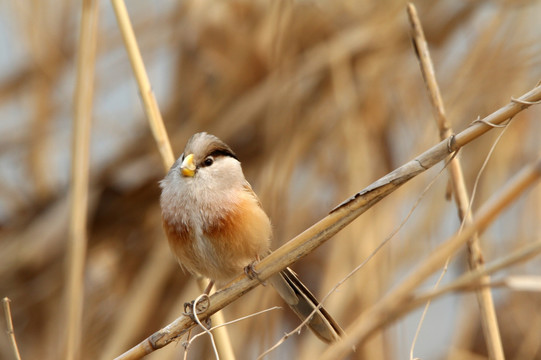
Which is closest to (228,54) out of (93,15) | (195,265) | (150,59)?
(150,59)

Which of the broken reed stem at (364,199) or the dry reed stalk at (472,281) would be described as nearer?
the dry reed stalk at (472,281)

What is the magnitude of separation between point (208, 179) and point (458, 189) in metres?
0.79

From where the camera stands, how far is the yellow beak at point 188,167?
196 centimetres

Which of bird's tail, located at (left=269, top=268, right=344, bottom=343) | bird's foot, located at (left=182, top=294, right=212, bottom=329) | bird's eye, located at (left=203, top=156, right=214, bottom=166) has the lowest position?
bird's tail, located at (left=269, top=268, right=344, bottom=343)

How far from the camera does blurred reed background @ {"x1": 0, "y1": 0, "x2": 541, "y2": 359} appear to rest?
2.95 meters

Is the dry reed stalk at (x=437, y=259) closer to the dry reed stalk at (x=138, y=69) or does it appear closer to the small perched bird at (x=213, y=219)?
the small perched bird at (x=213, y=219)

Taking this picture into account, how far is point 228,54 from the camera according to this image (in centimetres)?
341

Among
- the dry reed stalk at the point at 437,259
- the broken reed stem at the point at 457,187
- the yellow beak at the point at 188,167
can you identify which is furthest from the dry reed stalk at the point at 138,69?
the dry reed stalk at the point at 437,259

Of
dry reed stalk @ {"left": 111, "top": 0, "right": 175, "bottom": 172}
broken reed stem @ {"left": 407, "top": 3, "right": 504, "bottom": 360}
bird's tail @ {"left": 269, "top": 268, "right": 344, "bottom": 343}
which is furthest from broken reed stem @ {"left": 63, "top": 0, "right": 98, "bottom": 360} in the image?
broken reed stem @ {"left": 407, "top": 3, "right": 504, "bottom": 360}

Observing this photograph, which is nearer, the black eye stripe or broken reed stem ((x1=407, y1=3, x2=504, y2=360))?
broken reed stem ((x1=407, y1=3, x2=504, y2=360))

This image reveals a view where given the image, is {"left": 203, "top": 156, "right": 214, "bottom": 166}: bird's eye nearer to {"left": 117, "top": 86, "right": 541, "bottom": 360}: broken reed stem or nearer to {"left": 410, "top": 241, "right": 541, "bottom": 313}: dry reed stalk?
{"left": 117, "top": 86, "right": 541, "bottom": 360}: broken reed stem

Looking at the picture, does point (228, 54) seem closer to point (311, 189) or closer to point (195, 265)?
point (311, 189)

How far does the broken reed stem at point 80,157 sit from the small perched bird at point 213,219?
290 mm

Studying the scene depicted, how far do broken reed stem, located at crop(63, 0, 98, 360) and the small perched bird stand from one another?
0.95ft
